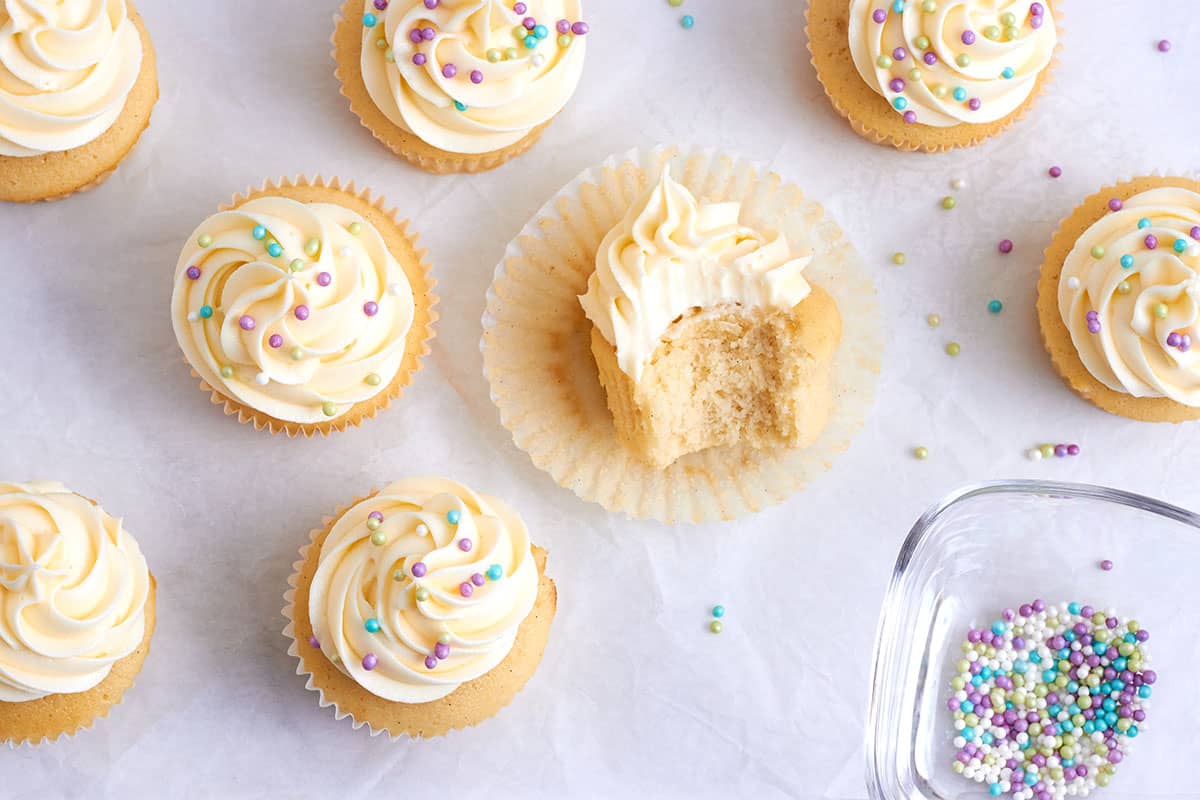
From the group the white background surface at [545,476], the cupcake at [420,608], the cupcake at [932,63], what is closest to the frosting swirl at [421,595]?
the cupcake at [420,608]

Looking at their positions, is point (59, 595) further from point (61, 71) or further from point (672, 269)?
point (672, 269)

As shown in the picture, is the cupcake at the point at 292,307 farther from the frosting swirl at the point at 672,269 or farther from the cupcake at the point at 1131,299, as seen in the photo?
the cupcake at the point at 1131,299

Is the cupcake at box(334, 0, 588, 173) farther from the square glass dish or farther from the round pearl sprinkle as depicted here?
the round pearl sprinkle

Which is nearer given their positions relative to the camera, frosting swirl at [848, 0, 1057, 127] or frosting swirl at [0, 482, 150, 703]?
frosting swirl at [0, 482, 150, 703]

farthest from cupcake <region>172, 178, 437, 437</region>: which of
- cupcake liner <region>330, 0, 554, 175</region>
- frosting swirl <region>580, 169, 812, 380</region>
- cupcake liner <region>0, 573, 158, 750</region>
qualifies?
cupcake liner <region>0, 573, 158, 750</region>

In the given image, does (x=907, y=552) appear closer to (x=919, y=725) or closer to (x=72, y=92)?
(x=919, y=725)

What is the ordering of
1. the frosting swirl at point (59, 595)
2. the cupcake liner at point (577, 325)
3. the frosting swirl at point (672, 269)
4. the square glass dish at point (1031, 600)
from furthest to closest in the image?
the cupcake liner at point (577, 325), the square glass dish at point (1031, 600), the frosting swirl at point (672, 269), the frosting swirl at point (59, 595)
